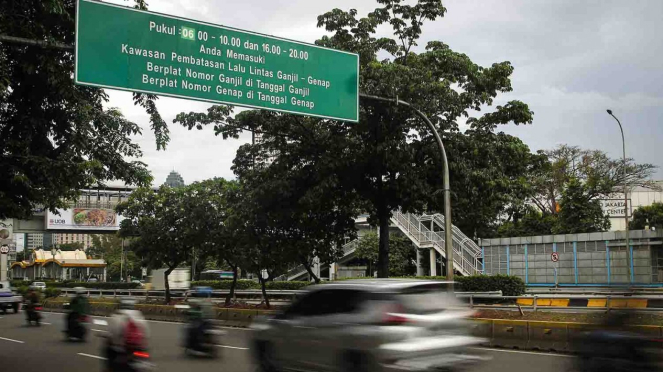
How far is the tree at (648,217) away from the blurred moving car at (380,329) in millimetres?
52419

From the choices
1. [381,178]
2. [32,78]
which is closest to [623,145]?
[381,178]

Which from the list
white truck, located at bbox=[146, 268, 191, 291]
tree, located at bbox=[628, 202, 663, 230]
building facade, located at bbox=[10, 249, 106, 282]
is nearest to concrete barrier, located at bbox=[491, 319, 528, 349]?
white truck, located at bbox=[146, 268, 191, 291]

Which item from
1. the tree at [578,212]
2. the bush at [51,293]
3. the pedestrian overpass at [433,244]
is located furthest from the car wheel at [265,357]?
the tree at [578,212]

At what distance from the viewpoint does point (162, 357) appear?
47.0 ft

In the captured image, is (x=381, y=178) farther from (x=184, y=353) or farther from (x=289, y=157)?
(x=184, y=353)

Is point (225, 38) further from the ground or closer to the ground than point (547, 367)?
further from the ground

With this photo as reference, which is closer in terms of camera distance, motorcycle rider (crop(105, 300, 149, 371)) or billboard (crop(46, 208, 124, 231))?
motorcycle rider (crop(105, 300, 149, 371))

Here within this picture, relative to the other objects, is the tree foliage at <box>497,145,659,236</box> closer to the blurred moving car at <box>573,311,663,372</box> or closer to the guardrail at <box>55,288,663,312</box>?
the guardrail at <box>55,288,663,312</box>

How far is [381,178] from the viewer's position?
21812 millimetres

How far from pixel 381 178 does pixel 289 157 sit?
10.4 feet

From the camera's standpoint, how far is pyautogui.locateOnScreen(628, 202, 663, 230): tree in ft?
182

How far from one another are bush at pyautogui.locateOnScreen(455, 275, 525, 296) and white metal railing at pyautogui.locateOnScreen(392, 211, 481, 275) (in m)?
8.42

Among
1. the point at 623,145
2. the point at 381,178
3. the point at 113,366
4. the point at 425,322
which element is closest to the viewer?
the point at 425,322

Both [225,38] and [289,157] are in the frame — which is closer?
[225,38]
